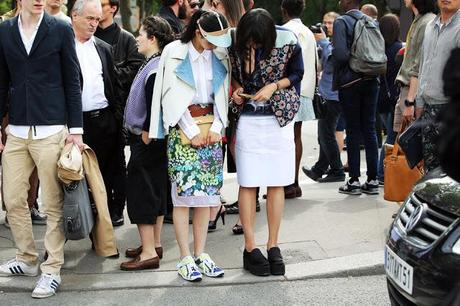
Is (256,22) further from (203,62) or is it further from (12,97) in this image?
(12,97)

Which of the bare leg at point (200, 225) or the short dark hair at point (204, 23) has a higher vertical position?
the short dark hair at point (204, 23)

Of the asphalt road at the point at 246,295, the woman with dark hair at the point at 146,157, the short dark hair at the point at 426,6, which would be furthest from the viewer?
the short dark hair at the point at 426,6

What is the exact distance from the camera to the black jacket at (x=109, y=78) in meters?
6.38

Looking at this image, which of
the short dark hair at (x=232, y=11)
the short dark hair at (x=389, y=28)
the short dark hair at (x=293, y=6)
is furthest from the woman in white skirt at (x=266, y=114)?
the short dark hair at (x=389, y=28)

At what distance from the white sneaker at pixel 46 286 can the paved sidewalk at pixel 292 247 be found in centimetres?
12

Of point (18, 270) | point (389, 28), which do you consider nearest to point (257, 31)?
point (18, 270)

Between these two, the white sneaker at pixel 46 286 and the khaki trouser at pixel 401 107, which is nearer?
the white sneaker at pixel 46 286

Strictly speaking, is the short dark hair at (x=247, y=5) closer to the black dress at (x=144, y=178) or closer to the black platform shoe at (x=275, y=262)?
the black dress at (x=144, y=178)

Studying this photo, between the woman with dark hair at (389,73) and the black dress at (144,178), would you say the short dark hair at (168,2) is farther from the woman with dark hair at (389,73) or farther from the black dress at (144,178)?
the woman with dark hair at (389,73)

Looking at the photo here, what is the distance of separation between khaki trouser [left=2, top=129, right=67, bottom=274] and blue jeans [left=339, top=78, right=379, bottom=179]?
3138 millimetres

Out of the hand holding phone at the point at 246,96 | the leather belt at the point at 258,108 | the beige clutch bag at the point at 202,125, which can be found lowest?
the beige clutch bag at the point at 202,125

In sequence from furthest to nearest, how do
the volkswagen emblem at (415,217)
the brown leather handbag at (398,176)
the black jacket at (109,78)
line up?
the brown leather handbag at (398,176), the black jacket at (109,78), the volkswagen emblem at (415,217)

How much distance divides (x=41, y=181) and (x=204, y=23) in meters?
1.51

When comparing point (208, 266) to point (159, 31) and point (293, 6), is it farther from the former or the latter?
point (293, 6)
